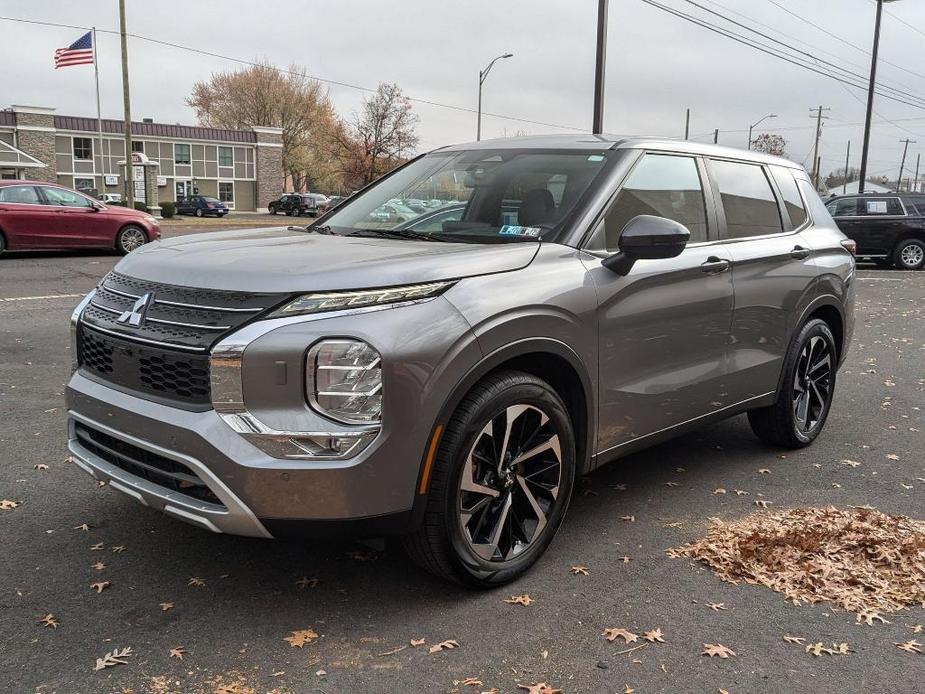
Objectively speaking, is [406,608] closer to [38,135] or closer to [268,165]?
[38,135]

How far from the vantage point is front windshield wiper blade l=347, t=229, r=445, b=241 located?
385cm

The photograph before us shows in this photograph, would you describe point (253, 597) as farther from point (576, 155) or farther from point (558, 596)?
point (576, 155)

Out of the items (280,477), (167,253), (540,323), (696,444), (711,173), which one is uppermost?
(711,173)

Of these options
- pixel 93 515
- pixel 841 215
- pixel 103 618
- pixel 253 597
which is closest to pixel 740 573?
→ pixel 253 597

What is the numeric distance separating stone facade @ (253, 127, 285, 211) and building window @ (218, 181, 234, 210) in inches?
87.3

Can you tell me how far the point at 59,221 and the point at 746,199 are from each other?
15896 millimetres

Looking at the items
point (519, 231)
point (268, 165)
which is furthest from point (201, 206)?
point (519, 231)

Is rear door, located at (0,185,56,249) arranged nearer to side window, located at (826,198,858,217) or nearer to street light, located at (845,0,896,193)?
side window, located at (826,198,858,217)

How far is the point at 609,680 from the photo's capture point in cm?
278

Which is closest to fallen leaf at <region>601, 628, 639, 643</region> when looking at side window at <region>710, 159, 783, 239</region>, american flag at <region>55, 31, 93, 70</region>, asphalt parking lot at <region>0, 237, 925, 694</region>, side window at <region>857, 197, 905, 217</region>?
asphalt parking lot at <region>0, 237, 925, 694</region>

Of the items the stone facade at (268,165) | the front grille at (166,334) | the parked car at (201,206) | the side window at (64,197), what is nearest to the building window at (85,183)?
the parked car at (201,206)

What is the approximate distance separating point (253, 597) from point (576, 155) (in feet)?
8.18

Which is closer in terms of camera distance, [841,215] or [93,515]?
[93,515]

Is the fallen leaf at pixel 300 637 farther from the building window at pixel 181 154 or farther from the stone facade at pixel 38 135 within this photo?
the building window at pixel 181 154
